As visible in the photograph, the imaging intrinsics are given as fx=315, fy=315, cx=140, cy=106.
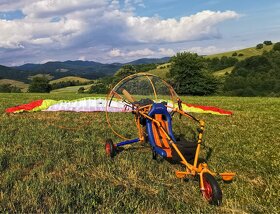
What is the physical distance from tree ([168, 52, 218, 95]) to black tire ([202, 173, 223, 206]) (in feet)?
181

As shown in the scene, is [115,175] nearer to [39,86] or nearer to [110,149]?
[110,149]

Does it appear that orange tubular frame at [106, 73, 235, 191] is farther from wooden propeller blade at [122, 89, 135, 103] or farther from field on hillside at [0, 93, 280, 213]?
field on hillside at [0, 93, 280, 213]

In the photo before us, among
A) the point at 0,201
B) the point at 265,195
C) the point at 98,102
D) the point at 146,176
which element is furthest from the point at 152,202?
the point at 98,102

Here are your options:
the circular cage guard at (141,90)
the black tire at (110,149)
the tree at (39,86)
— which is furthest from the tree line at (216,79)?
the black tire at (110,149)

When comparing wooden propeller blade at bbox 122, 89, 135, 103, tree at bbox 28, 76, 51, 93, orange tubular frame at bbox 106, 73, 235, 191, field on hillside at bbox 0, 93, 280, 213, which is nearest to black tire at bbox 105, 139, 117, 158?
field on hillside at bbox 0, 93, 280, 213

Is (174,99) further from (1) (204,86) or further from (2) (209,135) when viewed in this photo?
(1) (204,86)

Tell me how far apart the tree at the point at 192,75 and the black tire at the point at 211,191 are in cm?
5524

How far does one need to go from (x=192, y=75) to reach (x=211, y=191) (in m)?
59.4

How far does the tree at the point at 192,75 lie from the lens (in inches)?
2438

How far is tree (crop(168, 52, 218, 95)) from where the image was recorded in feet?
203

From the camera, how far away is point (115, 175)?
6359 millimetres

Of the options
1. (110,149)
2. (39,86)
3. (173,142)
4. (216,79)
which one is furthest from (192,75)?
(173,142)

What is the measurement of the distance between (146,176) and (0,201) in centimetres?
271

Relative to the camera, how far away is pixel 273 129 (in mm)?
12008
